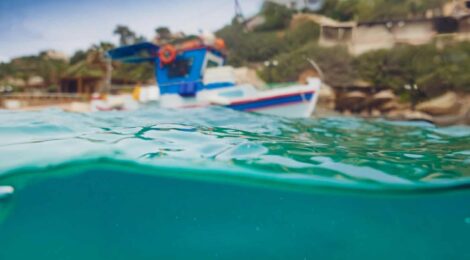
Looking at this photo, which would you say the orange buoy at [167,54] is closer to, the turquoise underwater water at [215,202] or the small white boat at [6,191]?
the turquoise underwater water at [215,202]

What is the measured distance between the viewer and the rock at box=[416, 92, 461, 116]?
68.9 ft

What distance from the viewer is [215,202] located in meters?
3.85

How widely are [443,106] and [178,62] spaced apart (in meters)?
17.8

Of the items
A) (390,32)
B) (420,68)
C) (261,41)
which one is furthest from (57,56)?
(420,68)

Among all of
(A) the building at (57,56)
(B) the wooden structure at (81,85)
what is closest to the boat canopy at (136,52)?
(B) the wooden structure at (81,85)

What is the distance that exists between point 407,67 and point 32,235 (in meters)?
26.8

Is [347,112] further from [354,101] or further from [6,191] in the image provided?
[6,191]

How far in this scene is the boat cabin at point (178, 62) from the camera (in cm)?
1152

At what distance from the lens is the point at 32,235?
3482 millimetres

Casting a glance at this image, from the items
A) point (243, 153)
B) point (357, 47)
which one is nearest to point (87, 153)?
point (243, 153)

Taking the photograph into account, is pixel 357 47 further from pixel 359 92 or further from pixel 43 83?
pixel 43 83

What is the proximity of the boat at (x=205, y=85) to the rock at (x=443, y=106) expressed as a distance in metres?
14.4

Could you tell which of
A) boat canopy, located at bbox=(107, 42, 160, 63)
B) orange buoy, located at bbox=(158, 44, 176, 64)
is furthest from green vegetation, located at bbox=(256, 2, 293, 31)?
orange buoy, located at bbox=(158, 44, 176, 64)

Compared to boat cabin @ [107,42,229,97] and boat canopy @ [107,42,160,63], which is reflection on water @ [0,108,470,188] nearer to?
boat cabin @ [107,42,229,97]
